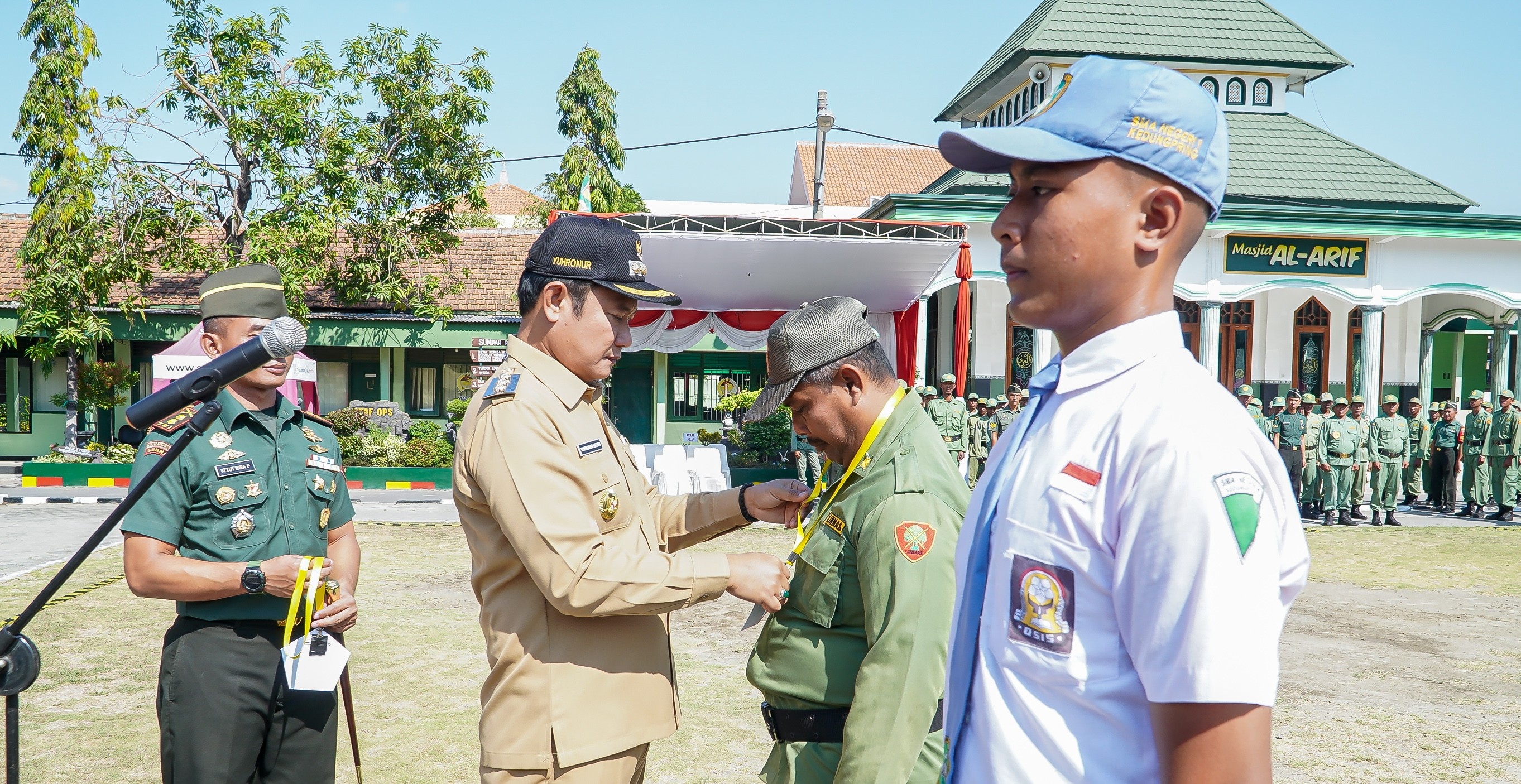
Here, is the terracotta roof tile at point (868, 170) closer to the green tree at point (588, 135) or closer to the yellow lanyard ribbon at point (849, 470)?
the green tree at point (588, 135)

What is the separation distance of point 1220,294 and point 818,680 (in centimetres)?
1849

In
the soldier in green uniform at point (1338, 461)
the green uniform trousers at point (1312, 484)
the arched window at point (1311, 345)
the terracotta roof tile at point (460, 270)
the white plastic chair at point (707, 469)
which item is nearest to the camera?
the white plastic chair at point (707, 469)

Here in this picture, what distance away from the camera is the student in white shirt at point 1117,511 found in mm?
984

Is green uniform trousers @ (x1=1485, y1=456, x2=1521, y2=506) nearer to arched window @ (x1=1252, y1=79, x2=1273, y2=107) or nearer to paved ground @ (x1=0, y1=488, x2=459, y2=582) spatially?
arched window @ (x1=1252, y1=79, x2=1273, y2=107)

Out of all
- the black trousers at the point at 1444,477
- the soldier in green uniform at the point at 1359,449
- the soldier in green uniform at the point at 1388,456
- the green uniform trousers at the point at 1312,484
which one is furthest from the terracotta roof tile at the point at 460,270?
the black trousers at the point at 1444,477

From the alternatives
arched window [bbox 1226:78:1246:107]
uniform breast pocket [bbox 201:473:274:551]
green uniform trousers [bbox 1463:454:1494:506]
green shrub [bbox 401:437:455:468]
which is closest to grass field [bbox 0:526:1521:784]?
uniform breast pocket [bbox 201:473:274:551]

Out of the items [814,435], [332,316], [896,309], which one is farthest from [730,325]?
[814,435]

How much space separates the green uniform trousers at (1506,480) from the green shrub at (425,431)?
56.9 feet

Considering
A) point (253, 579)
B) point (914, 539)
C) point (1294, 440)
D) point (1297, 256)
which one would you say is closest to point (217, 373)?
point (253, 579)

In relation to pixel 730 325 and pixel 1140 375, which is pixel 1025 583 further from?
pixel 730 325

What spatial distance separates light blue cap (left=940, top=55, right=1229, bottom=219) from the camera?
1.15 m

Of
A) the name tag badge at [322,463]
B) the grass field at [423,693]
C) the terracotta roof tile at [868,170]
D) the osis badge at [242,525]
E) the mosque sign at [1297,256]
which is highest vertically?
the terracotta roof tile at [868,170]

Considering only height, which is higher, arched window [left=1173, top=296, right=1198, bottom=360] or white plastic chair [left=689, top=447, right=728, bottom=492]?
arched window [left=1173, top=296, right=1198, bottom=360]

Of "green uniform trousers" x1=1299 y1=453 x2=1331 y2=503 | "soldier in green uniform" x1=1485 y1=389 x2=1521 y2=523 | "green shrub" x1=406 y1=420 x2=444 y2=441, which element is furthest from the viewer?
"green shrub" x1=406 y1=420 x2=444 y2=441
